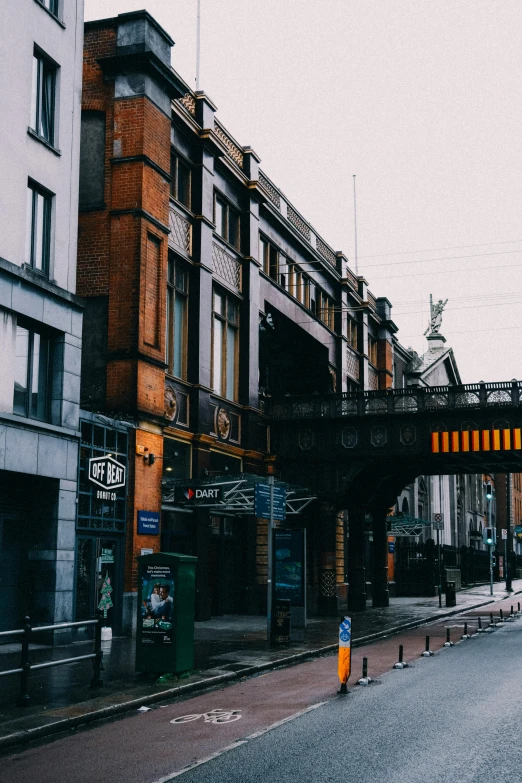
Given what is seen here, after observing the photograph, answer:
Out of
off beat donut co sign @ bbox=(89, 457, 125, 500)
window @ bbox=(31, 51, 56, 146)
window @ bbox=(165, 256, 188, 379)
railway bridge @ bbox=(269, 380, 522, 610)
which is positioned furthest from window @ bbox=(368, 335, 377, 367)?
window @ bbox=(31, 51, 56, 146)

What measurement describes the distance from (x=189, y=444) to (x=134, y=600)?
20.1ft

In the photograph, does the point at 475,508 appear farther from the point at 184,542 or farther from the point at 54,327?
the point at 54,327

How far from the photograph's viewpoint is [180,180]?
92.5 ft

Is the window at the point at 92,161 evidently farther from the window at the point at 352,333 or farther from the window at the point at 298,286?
the window at the point at 352,333

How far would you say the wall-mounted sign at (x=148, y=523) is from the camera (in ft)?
76.1

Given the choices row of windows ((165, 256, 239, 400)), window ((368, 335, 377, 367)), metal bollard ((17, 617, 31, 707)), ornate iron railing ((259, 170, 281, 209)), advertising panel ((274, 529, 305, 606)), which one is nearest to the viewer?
metal bollard ((17, 617, 31, 707))

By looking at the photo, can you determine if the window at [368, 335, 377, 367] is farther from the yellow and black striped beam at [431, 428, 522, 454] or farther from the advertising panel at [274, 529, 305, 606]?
the advertising panel at [274, 529, 305, 606]

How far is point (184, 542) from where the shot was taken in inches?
1076

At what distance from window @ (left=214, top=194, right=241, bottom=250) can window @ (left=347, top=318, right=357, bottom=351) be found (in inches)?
463

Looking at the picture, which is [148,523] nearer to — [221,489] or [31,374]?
[221,489]

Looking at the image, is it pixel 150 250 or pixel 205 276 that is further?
pixel 205 276

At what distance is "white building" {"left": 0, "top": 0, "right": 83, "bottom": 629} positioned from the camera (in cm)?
1903

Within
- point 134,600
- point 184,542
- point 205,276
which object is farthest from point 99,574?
point 205,276

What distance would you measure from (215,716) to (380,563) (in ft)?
85.4
